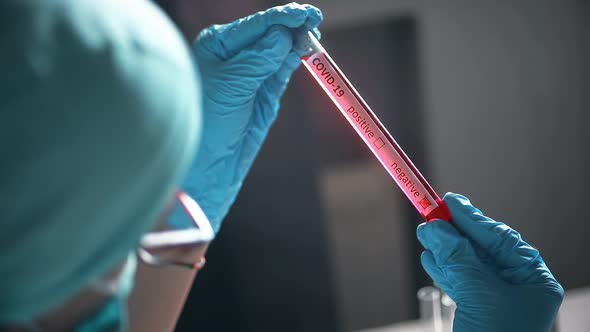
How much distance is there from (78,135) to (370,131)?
18.8 inches

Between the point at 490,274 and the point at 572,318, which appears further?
the point at 572,318

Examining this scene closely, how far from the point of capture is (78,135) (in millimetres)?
507

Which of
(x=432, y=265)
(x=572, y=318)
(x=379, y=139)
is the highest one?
(x=379, y=139)

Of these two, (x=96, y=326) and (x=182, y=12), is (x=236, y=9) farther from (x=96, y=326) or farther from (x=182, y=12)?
(x=96, y=326)

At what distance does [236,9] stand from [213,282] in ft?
2.96

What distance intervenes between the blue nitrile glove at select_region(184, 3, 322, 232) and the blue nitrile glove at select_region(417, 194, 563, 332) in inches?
13.2

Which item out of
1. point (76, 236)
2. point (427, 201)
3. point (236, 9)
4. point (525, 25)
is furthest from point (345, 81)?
point (525, 25)

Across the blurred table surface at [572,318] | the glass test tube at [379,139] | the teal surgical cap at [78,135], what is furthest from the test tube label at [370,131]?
the blurred table surface at [572,318]

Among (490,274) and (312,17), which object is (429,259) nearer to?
(490,274)

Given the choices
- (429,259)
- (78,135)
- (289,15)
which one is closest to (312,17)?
(289,15)

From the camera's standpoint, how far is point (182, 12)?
2086 mm

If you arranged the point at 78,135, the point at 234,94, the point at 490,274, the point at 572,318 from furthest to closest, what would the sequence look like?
the point at 572,318
the point at 234,94
the point at 490,274
the point at 78,135

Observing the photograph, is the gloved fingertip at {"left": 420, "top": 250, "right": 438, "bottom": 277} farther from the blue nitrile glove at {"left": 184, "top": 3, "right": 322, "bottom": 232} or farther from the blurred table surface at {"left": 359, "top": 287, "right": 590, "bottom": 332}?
the blurred table surface at {"left": 359, "top": 287, "right": 590, "bottom": 332}

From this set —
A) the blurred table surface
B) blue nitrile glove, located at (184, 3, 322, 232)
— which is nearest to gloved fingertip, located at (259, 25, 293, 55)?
blue nitrile glove, located at (184, 3, 322, 232)
